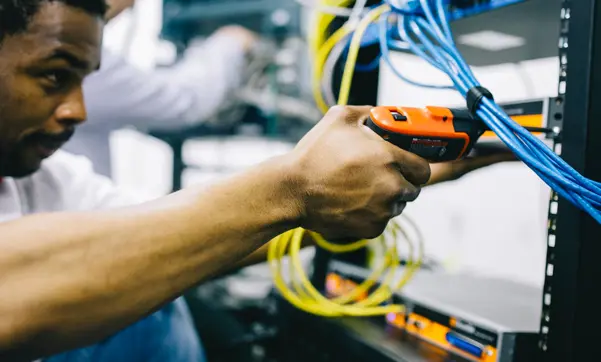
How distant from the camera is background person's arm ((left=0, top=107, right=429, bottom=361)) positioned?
1.17ft

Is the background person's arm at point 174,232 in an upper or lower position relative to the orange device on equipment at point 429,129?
lower

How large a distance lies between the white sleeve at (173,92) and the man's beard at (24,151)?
29.9 inches

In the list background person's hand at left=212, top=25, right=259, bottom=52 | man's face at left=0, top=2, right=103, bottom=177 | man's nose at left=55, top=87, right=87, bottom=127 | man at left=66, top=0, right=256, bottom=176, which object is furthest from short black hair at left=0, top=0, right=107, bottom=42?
background person's hand at left=212, top=25, right=259, bottom=52

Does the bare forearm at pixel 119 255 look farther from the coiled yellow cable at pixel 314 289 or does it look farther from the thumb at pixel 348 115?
the coiled yellow cable at pixel 314 289

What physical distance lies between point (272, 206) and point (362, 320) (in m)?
0.38

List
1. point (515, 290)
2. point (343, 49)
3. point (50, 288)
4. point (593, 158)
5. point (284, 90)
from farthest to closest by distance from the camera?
1. point (284, 90)
2. point (515, 290)
3. point (343, 49)
4. point (593, 158)
5. point (50, 288)

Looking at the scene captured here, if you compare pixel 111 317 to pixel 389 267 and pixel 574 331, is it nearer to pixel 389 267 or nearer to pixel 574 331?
pixel 574 331

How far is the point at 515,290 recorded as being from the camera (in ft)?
2.65

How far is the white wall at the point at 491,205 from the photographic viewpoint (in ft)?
3.65

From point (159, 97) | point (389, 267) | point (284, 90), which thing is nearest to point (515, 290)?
point (389, 267)

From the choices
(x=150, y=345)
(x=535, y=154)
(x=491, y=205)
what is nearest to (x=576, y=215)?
(x=535, y=154)

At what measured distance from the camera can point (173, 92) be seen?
1514 mm

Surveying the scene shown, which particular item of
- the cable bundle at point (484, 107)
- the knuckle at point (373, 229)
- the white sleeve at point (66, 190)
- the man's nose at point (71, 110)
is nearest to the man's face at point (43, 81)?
the man's nose at point (71, 110)

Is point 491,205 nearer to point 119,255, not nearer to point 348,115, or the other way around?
point 348,115
